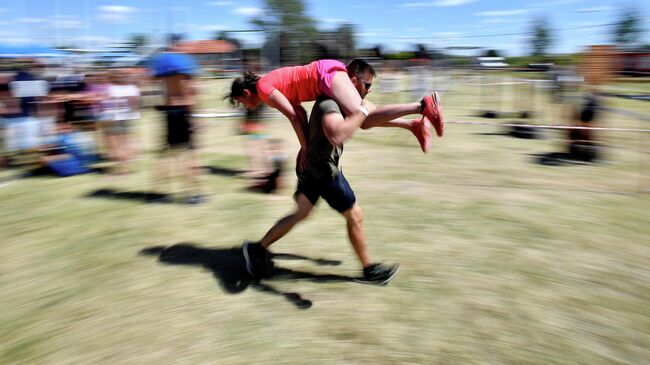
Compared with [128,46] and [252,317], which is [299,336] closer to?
[252,317]

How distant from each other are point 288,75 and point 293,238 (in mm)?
1741

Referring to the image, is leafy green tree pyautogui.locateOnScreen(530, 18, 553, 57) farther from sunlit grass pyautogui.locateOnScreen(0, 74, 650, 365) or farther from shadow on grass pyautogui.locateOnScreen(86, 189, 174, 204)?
shadow on grass pyautogui.locateOnScreen(86, 189, 174, 204)

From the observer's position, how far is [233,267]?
3.82 metres

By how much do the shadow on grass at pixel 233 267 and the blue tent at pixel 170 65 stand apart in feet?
7.40

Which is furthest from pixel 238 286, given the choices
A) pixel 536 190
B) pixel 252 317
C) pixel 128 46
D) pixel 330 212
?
pixel 128 46

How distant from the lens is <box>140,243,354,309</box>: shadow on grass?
135 inches

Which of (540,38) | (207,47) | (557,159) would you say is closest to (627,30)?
(540,38)

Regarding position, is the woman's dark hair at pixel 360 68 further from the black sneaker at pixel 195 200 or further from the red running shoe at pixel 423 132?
the black sneaker at pixel 195 200

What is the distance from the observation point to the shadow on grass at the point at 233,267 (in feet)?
11.3

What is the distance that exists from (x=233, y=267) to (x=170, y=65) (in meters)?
2.87

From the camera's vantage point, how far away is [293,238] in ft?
14.5

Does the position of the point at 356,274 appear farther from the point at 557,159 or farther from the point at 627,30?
the point at 627,30

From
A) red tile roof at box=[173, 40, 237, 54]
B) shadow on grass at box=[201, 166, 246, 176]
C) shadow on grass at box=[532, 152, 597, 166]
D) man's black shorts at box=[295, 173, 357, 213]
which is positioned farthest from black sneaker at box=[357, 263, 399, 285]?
red tile roof at box=[173, 40, 237, 54]

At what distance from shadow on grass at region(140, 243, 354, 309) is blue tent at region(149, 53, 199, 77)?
2255 mm
